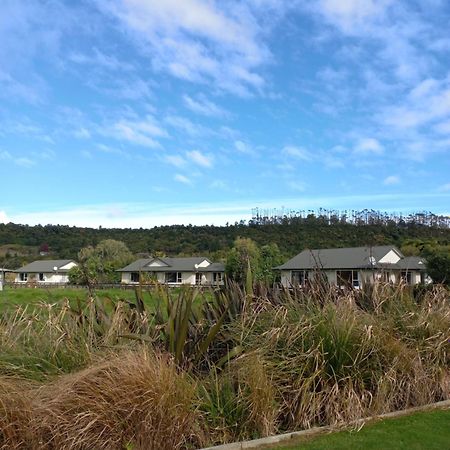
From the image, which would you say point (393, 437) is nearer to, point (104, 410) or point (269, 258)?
point (104, 410)

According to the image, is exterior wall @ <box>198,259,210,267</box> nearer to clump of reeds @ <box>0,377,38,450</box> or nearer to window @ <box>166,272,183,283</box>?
window @ <box>166,272,183,283</box>

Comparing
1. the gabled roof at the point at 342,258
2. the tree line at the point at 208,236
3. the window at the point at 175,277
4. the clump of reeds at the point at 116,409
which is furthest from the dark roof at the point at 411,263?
the window at the point at 175,277

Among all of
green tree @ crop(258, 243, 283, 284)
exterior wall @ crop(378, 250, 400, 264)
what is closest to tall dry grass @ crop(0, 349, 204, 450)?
exterior wall @ crop(378, 250, 400, 264)

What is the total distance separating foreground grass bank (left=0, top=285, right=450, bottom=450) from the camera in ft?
16.6

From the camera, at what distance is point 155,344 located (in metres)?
6.71

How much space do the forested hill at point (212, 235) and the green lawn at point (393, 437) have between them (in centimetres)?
7511

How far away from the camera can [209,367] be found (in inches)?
266

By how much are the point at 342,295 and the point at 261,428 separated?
10.6ft

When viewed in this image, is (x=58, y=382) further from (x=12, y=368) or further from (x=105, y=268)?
(x=105, y=268)

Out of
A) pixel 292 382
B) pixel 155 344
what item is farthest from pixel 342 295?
pixel 155 344

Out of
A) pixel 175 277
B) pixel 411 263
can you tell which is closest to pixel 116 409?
pixel 411 263

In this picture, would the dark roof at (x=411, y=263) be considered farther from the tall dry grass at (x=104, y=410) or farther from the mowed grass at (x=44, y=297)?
the tall dry grass at (x=104, y=410)

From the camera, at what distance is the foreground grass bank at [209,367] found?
5070 mm

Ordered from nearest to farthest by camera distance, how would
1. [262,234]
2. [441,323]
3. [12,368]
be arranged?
[12,368]
[441,323]
[262,234]
